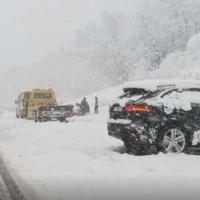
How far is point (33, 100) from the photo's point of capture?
131ft

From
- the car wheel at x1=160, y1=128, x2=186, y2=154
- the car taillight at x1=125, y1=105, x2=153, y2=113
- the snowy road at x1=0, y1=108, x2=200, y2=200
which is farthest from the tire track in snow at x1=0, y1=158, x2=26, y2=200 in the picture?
the car wheel at x1=160, y1=128, x2=186, y2=154

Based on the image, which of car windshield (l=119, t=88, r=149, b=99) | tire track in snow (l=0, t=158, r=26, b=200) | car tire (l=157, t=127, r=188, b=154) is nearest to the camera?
tire track in snow (l=0, t=158, r=26, b=200)

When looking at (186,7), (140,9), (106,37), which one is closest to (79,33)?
(106,37)

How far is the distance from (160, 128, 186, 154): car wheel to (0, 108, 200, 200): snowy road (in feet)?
1.42

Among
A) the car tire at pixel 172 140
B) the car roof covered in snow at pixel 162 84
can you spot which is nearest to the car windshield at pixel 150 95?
the car roof covered in snow at pixel 162 84

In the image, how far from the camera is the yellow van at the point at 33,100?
39.4 metres

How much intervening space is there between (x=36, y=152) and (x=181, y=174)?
4.60m

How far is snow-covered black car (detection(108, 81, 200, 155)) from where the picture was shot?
571 inches

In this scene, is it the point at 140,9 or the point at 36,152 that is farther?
the point at 140,9

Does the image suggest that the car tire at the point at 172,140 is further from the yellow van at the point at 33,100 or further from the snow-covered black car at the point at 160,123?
the yellow van at the point at 33,100

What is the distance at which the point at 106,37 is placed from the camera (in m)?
103

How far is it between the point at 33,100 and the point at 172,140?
26005 mm

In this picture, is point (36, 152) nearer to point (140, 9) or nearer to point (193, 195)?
point (193, 195)

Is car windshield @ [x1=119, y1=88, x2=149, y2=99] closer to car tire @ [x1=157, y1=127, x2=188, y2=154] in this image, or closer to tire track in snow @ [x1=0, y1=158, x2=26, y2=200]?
car tire @ [x1=157, y1=127, x2=188, y2=154]
